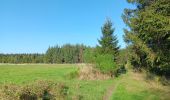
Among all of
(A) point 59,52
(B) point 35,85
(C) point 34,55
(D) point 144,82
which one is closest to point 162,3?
(B) point 35,85

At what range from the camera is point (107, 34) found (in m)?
57.2

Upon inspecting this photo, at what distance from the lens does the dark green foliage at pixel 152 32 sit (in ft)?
76.4

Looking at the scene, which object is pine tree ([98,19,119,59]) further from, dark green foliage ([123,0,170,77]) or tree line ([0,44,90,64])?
tree line ([0,44,90,64])

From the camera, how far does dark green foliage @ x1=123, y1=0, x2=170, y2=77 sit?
23297 millimetres

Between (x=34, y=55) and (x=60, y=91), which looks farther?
(x=34, y=55)

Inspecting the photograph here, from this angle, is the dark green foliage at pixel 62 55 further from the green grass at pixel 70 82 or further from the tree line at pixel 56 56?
the green grass at pixel 70 82

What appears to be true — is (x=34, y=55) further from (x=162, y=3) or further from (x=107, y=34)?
(x=162, y=3)

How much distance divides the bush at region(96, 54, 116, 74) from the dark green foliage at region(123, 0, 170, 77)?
27.5 ft

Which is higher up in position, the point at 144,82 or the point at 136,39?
the point at 136,39

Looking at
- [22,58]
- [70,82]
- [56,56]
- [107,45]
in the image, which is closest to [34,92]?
[70,82]

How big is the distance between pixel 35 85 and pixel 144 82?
1995cm

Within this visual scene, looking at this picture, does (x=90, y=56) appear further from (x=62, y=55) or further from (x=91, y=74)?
(x=62, y=55)

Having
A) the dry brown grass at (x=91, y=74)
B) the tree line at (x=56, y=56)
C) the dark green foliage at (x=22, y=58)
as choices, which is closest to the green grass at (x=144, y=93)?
the dry brown grass at (x=91, y=74)

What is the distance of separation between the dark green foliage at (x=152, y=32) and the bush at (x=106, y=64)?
837cm
